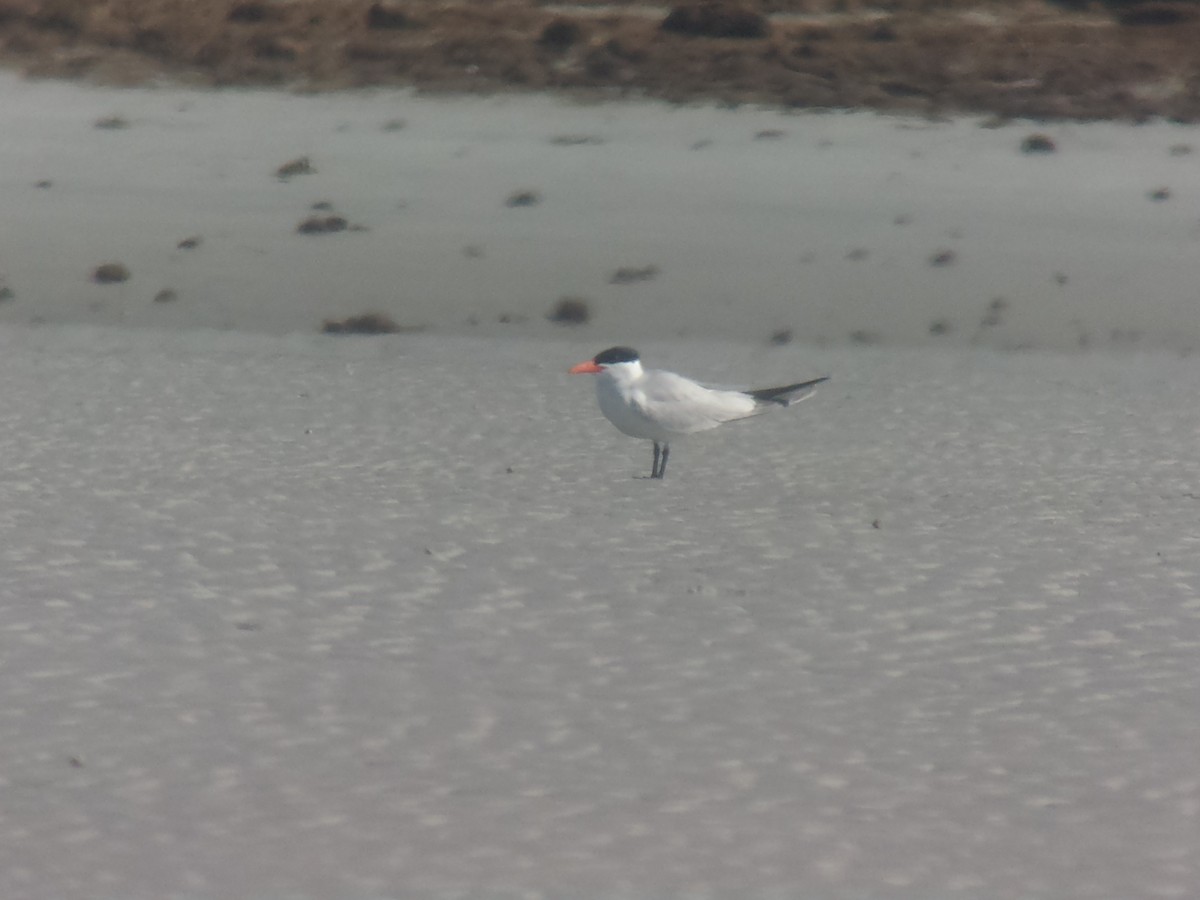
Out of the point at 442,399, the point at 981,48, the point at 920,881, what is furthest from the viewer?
the point at 981,48

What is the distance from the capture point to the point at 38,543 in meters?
7.92

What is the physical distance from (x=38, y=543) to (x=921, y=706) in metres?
3.66

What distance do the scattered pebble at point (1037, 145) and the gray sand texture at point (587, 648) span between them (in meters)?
5.47

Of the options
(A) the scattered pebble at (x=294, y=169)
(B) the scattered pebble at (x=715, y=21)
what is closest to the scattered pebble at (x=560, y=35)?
(B) the scattered pebble at (x=715, y=21)

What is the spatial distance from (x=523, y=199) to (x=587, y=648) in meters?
9.44

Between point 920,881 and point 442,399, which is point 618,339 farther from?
point 920,881

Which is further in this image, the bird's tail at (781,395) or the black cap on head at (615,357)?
the bird's tail at (781,395)

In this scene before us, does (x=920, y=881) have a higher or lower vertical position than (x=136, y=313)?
higher

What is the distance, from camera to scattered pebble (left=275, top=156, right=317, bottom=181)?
16203 millimetres

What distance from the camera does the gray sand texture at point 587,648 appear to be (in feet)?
15.7

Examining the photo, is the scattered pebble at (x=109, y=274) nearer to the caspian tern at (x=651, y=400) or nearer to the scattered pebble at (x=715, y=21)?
the caspian tern at (x=651, y=400)

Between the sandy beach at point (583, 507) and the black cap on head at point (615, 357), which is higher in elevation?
the black cap on head at point (615, 357)

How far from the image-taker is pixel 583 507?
866cm

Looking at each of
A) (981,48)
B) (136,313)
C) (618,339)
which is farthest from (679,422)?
(981,48)
